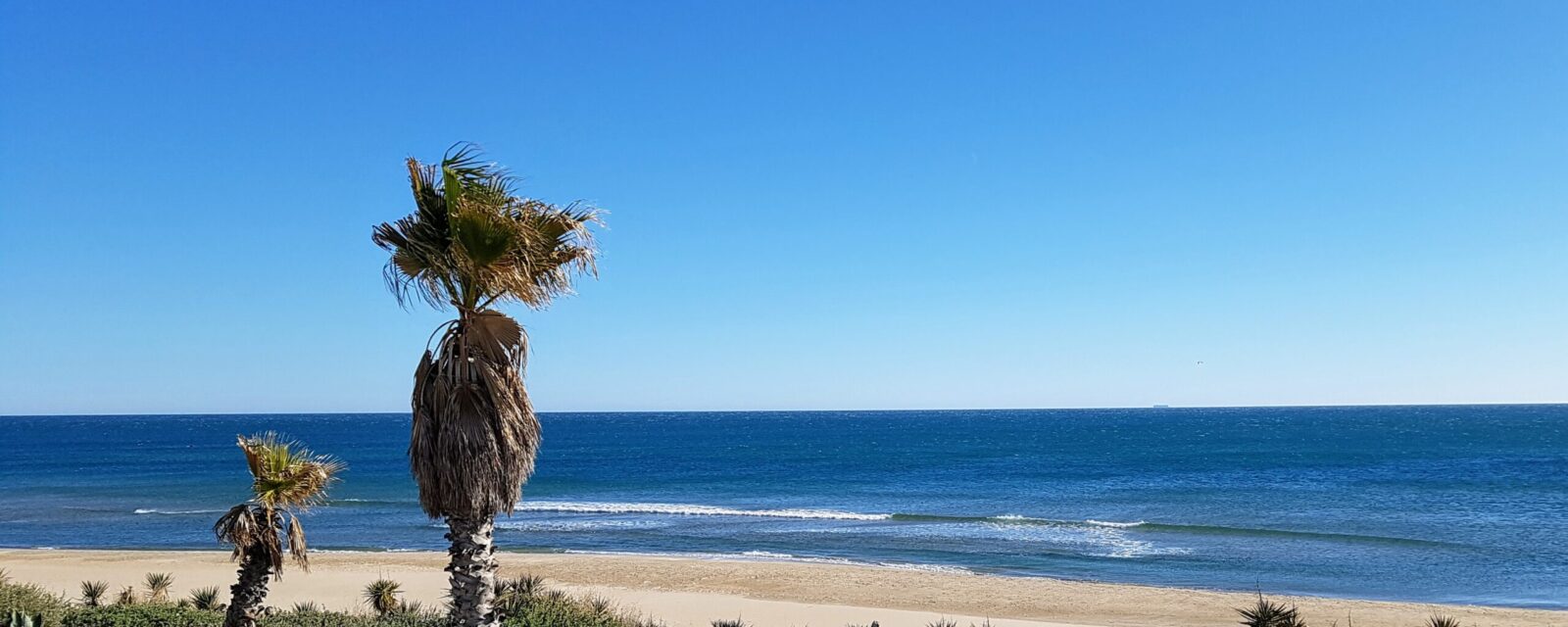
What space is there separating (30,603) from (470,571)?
33.6 ft

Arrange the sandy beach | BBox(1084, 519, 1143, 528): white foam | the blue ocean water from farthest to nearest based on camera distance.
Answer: BBox(1084, 519, 1143, 528): white foam → the blue ocean water → the sandy beach

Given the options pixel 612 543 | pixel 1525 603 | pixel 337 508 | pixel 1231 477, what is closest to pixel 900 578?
pixel 612 543

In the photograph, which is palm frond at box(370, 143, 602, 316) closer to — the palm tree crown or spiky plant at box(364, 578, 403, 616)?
the palm tree crown

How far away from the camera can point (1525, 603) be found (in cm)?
2419

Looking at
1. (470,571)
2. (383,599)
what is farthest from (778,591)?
(470,571)

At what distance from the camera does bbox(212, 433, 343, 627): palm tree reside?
35.3ft

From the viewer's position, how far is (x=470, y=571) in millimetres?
9148

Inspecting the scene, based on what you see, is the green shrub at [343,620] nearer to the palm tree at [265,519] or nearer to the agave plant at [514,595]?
the agave plant at [514,595]

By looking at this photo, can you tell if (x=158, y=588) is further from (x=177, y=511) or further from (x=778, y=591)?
(x=177, y=511)

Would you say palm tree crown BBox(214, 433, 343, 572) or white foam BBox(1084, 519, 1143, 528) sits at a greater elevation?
palm tree crown BBox(214, 433, 343, 572)

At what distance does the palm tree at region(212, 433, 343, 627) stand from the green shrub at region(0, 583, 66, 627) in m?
4.16

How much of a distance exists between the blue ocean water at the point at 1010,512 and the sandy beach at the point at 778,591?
266 centimetres

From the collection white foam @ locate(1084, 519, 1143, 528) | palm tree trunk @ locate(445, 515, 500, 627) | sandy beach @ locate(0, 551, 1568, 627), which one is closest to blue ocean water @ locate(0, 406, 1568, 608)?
white foam @ locate(1084, 519, 1143, 528)

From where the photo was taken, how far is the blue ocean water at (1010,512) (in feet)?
98.9
